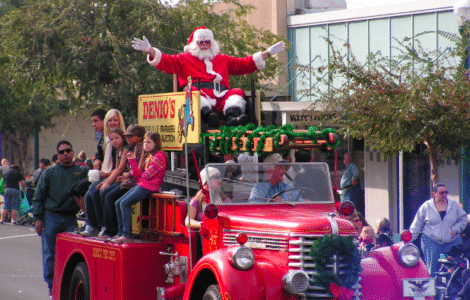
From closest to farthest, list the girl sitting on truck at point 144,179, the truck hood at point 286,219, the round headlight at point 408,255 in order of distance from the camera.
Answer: the truck hood at point 286,219
the round headlight at point 408,255
the girl sitting on truck at point 144,179

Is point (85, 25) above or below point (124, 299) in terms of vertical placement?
above

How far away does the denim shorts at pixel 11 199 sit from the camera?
1945cm

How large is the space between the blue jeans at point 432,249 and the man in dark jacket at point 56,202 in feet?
15.4

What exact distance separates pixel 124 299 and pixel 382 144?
17.5 feet

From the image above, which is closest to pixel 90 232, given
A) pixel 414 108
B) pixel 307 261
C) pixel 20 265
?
pixel 307 261

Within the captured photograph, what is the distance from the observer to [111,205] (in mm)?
7879

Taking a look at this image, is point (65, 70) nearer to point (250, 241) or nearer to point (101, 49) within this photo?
point (101, 49)

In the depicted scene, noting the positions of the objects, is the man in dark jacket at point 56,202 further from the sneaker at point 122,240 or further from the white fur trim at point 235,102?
the white fur trim at point 235,102

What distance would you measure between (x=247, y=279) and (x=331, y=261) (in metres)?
0.73

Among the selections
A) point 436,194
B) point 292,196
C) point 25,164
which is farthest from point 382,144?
point 25,164

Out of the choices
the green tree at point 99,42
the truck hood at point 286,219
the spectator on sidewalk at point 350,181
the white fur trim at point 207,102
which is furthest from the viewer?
the green tree at point 99,42

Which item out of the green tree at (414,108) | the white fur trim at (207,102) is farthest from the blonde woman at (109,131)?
the green tree at (414,108)

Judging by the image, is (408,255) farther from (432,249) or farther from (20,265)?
(20,265)

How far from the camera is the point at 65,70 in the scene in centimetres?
1806
